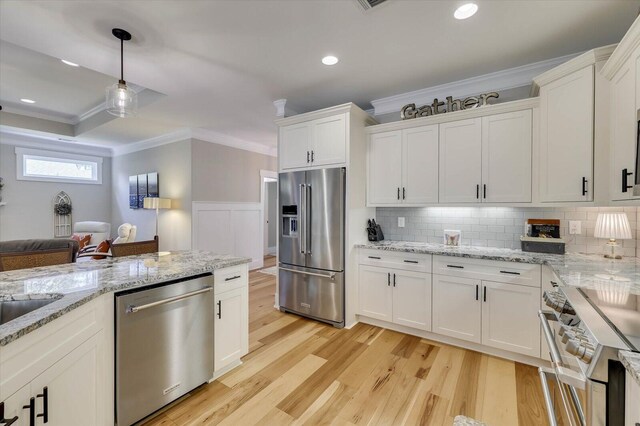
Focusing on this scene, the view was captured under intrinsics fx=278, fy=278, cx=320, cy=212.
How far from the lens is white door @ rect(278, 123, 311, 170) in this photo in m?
3.42

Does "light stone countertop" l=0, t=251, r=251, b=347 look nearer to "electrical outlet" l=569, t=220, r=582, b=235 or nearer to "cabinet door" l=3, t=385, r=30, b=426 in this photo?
"cabinet door" l=3, t=385, r=30, b=426

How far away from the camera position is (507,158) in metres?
2.64

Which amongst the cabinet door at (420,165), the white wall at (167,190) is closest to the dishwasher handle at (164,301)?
the cabinet door at (420,165)

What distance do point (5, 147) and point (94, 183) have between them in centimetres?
149

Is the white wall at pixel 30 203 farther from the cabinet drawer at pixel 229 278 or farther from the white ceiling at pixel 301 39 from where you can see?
the cabinet drawer at pixel 229 278

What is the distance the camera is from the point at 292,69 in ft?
9.09

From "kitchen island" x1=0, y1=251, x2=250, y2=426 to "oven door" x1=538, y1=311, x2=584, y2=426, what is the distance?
1.90 metres

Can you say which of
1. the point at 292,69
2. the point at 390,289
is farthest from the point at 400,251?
the point at 292,69

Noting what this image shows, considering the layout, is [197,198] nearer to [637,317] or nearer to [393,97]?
[393,97]

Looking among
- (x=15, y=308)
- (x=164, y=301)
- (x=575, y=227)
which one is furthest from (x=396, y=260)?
(x=15, y=308)

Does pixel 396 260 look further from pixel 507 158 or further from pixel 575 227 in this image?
pixel 575 227

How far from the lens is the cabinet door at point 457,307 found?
8.47ft

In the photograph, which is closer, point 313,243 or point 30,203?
point 313,243

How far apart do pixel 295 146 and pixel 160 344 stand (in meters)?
2.52
